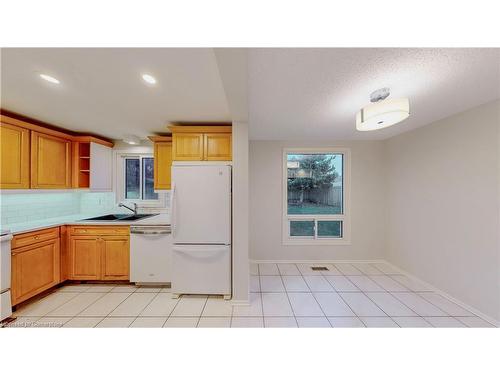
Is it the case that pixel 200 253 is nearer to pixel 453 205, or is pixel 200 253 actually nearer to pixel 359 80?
pixel 359 80

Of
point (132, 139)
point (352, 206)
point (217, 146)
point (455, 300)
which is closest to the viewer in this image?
point (455, 300)

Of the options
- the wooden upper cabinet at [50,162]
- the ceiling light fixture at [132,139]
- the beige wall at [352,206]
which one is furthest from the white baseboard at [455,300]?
the wooden upper cabinet at [50,162]

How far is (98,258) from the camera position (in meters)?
2.91

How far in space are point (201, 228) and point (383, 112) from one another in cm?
216

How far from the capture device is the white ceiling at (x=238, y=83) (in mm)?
1452

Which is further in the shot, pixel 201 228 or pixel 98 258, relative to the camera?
pixel 98 258

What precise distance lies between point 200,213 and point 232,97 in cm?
140

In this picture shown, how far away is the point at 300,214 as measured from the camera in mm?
4031

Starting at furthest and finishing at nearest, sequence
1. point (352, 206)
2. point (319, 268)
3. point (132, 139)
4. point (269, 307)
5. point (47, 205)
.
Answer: point (352, 206)
point (319, 268)
point (132, 139)
point (47, 205)
point (269, 307)

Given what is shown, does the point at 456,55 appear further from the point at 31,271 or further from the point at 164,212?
the point at 31,271

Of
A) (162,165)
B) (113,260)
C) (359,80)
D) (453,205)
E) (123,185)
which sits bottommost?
(113,260)

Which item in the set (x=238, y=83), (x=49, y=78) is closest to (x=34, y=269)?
(x=49, y=78)

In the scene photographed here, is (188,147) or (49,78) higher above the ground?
(49,78)
